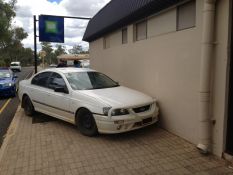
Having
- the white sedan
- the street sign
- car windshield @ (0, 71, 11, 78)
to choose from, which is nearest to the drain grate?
the white sedan

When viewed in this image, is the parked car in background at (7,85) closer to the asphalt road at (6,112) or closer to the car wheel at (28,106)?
the asphalt road at (6,112)

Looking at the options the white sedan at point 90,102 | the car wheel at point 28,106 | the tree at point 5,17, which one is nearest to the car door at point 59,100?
the white sedan at point 90,102

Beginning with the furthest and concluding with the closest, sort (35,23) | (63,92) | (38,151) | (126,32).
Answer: (35,23)
(126,32)
(63,92)
(38,151)

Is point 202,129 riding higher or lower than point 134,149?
higher

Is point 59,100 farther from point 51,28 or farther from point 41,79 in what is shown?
point 51,28

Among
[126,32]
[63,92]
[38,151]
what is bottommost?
[38,151]

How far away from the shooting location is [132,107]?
5.92m

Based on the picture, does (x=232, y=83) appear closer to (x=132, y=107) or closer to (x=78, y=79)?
(x=132, y=107)

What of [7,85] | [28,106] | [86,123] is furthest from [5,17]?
[86,123]

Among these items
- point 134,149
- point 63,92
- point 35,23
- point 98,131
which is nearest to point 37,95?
point 63,92

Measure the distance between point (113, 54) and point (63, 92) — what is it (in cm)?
445

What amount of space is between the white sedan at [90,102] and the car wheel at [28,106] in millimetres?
62

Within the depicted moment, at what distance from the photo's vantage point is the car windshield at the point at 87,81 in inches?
270

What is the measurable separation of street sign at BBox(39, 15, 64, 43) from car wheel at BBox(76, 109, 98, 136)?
9.64m
